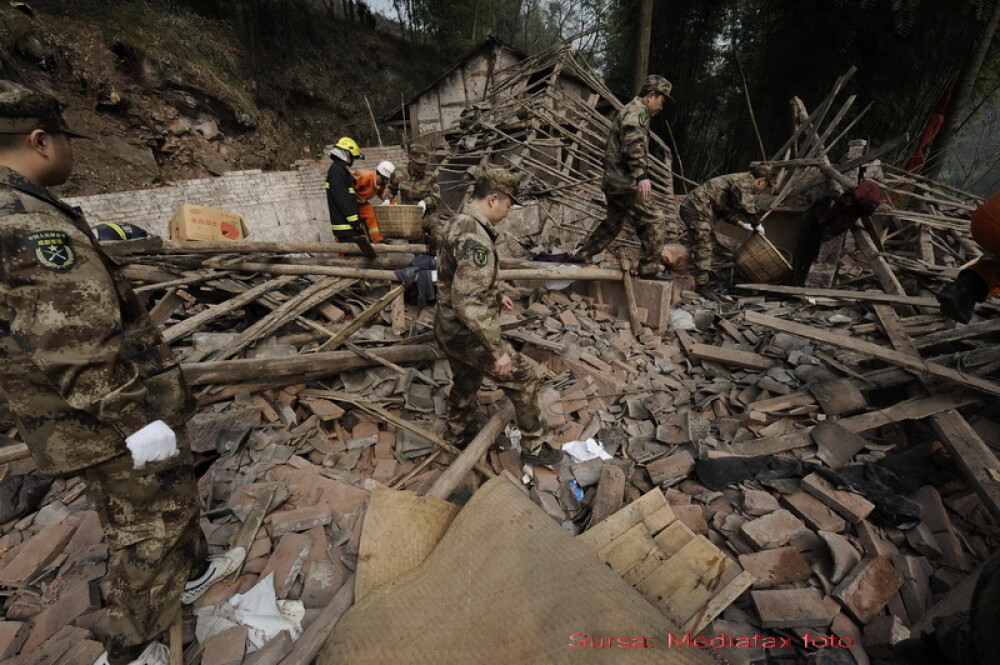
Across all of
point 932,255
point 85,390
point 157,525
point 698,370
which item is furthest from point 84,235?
point 932,255

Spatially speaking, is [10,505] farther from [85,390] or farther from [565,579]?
[565,579]

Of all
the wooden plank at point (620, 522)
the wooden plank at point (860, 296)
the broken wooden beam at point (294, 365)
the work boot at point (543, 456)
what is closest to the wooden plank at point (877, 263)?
the wooden plank at point (860, 296)

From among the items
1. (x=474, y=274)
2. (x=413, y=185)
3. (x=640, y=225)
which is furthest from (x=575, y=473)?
(x=413, y=185)

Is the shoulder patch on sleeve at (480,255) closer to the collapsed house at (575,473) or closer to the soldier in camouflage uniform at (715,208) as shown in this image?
the collapsed house at (575,473)

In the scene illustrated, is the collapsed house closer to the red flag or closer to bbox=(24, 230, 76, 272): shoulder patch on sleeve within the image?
bbox=(24, 230, 76, 272): shoulder patch on sleeve

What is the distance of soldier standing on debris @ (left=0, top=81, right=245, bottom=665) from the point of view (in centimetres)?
148

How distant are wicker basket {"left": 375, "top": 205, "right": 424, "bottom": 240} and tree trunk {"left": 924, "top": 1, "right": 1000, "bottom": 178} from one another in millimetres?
11173

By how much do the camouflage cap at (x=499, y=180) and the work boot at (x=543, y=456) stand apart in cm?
202

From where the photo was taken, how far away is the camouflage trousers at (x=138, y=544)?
1.79 m

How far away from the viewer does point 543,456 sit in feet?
10.6

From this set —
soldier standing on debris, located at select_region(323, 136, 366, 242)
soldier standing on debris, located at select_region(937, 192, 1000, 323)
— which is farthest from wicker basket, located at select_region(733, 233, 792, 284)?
soldier standing on debris, located at select_region(323, 136, 366, 242)

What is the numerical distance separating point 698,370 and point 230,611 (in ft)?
14.7

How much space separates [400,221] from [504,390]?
3706mm

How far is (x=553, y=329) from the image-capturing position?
4930mm
